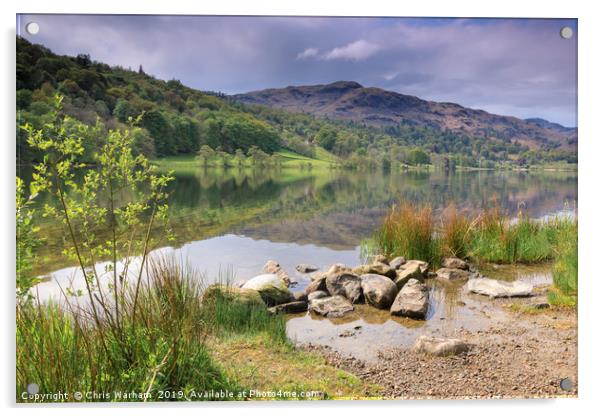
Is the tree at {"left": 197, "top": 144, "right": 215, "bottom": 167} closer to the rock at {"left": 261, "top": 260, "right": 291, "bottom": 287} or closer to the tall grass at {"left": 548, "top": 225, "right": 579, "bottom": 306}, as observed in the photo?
the rock at {"left": 261, "top": 260, "right": 291, "bottom": 287}

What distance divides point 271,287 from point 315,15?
6.64ft

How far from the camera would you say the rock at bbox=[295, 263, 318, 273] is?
13.3 ft

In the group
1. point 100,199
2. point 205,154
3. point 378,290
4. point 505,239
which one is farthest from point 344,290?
point 100,199

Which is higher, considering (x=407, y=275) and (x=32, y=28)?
(x=32, y=28)

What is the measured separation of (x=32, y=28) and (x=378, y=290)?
3073mm

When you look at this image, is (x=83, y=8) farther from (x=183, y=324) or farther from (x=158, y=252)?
(x=183, y=324)

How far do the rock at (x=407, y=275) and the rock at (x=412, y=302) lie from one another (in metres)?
0.22

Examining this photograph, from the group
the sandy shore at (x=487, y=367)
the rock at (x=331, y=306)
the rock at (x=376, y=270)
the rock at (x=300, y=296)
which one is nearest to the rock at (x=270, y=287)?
the rock at (x=300, y=296)

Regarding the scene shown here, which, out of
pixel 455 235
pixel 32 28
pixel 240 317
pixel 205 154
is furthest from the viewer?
pixel 455 235

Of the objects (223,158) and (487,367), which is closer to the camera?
(487,367)

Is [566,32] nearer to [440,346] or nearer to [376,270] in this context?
[440,346]

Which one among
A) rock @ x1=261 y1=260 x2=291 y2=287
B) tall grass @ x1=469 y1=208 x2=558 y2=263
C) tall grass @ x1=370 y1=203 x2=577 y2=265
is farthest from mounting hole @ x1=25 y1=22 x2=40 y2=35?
tall grass @ x1=469 y1=208 x2=558 y2=263

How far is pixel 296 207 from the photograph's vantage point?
163 inches

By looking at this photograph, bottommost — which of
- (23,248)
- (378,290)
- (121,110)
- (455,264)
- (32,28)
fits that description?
(378,290)
